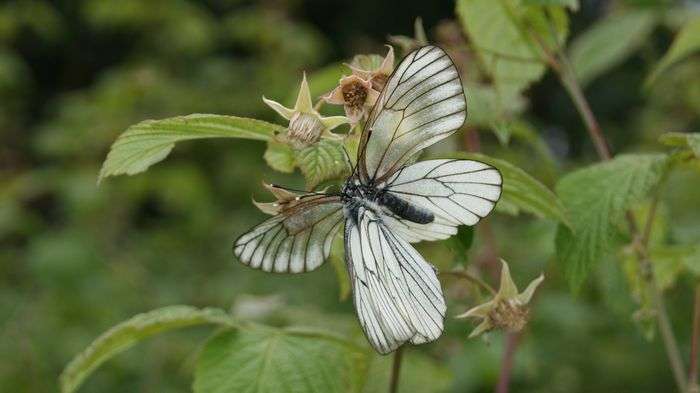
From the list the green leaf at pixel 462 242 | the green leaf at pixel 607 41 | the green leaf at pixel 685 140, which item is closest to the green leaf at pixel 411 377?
the green leaf at pixel 462 242

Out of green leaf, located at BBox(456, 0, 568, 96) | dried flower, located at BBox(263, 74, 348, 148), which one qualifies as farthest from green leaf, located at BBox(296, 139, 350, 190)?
green leaf, located at BBox(456, 0, 568, 96)

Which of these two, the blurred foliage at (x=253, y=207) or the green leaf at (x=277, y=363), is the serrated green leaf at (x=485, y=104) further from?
the green leaf at (x=277, y=363)

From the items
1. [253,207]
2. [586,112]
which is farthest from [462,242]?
[253,207]

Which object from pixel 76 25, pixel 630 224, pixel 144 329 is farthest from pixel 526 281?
pixel 76 25

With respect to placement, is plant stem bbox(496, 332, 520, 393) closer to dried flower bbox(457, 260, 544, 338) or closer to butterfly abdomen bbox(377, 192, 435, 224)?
dried flower bbox(457, 260, 544, 338)

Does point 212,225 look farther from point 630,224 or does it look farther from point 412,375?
point 630,224

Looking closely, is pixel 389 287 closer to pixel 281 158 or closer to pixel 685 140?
pixel 281 158
